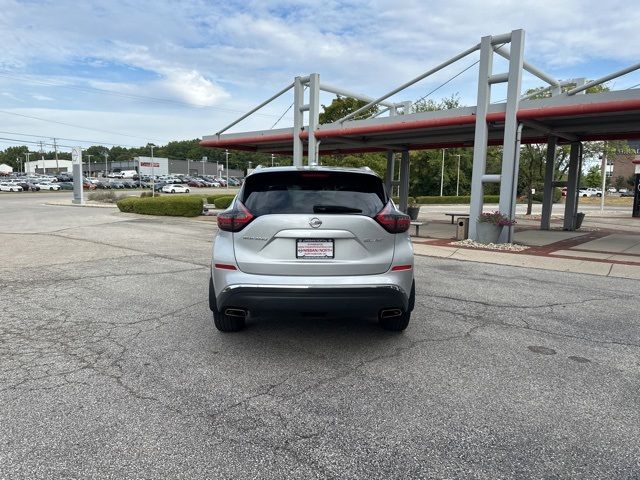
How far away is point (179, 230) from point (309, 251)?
12539 mm

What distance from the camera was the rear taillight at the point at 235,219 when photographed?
4.08 metres

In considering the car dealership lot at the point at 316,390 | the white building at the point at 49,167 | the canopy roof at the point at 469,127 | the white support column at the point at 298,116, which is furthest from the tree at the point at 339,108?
the white building at the point at 49,167

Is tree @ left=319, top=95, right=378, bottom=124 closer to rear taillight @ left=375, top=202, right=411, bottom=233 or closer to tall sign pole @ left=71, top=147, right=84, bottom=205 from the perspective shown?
tall sign pole @ left=71, top=147, right=84, bottom=205

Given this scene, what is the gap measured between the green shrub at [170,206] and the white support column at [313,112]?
624 cm

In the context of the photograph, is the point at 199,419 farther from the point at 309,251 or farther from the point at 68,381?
the point at 309,251

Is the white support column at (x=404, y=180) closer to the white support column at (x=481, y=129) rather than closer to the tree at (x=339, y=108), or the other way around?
the white support column at (x=481, y=129)

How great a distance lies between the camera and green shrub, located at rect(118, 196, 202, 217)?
21.0 m

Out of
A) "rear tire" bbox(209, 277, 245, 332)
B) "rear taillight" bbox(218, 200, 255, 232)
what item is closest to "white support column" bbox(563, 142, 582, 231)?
"rear tire" bbox(209, 277, 245, 332)

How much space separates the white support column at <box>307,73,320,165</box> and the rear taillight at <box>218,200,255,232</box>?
13.5 meters

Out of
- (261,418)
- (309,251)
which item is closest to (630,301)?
(309,251)

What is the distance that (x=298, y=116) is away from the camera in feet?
61.4

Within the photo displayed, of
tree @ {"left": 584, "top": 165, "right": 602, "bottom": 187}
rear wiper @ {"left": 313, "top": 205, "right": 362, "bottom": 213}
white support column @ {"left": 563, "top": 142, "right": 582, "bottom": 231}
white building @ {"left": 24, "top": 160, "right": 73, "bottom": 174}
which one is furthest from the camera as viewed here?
white building @ {"left": 24, "top": 160, "right": 73, "bottom": 174}

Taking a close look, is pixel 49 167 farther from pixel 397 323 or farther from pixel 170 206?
pixel 397 323

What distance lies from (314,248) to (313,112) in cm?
1471
